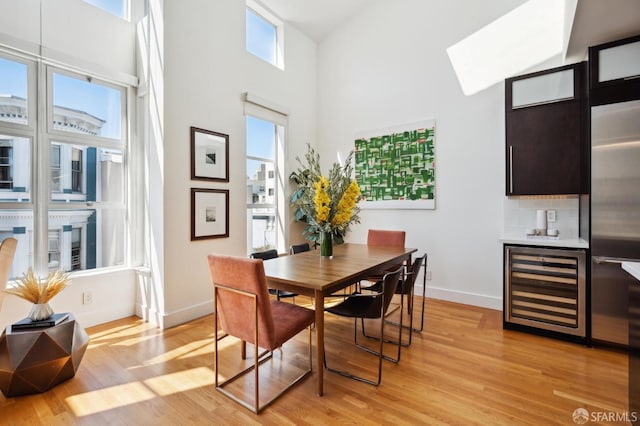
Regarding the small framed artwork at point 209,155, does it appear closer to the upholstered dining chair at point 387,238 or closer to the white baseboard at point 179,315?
the white baseboard at point 179,315

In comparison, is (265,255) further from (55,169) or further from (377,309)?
(55,169)

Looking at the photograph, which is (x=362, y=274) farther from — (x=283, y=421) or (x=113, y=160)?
(x=113, y=160)

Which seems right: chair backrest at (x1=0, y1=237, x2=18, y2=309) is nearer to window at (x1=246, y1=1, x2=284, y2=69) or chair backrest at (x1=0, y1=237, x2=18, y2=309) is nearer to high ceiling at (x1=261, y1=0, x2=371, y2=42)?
window at (x1=246, y1=1, x2=284, y2=69)

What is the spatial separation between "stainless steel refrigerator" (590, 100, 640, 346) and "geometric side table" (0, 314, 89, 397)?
4317mm

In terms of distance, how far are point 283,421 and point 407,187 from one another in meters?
3.41

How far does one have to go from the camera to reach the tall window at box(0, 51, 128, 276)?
2816mm

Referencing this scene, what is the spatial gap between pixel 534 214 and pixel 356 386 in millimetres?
2815

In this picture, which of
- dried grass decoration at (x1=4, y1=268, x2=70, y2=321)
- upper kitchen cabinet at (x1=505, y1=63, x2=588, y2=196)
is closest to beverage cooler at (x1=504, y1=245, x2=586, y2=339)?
upper kitchen cabinet at (x1=505, y1=63, x2=588, y2=196)

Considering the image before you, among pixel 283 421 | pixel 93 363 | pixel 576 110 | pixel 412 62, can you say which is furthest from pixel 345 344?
pixel 412 62

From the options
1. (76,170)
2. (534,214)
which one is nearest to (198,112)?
(76,170)

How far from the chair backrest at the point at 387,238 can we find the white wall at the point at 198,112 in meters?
1.71

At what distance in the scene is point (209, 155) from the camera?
12.0 feet

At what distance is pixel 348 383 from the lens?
2223mm

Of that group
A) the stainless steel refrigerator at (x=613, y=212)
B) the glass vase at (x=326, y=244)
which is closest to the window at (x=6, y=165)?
the glass vase at (x=326, y=244)
